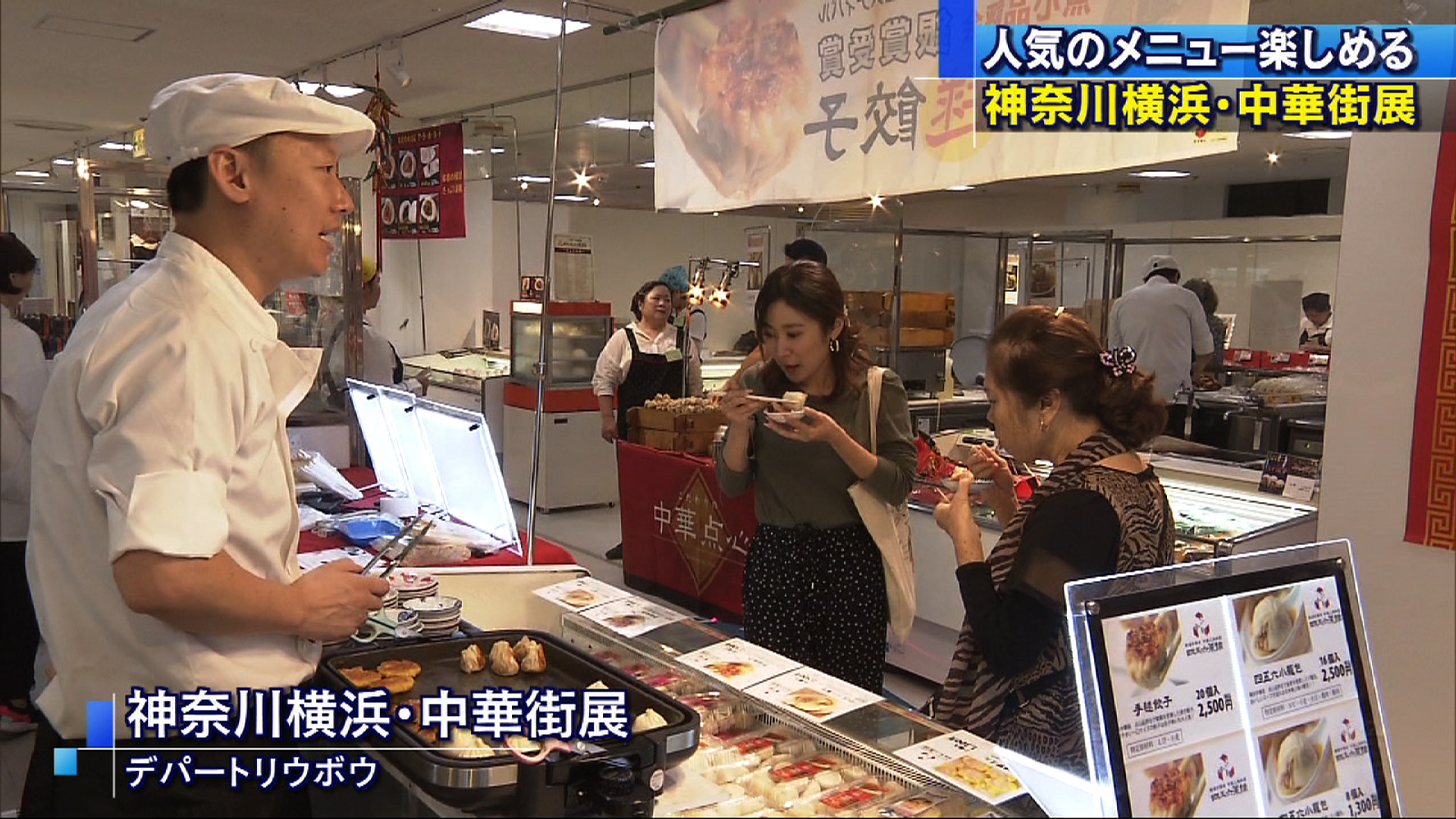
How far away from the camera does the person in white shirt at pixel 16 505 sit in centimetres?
360

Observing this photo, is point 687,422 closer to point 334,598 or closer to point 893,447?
point 893,447

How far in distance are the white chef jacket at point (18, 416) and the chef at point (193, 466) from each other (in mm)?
2257

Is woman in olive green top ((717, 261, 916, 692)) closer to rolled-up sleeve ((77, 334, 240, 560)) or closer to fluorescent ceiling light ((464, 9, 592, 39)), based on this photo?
rolled-up sleeve ((77, 334, 240, 560))

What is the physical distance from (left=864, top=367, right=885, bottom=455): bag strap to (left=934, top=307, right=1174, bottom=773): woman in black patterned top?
0.71 meters

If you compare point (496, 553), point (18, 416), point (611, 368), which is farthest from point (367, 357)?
point (496, 553)

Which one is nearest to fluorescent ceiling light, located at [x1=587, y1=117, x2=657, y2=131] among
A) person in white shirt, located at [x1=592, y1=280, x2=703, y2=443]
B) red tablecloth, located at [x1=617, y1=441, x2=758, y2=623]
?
person in white shirt, located at [x1=592, y1=280, x2=703, y2=443]

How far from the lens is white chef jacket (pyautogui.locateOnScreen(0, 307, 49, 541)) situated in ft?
11.1

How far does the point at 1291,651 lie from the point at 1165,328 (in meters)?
5.47

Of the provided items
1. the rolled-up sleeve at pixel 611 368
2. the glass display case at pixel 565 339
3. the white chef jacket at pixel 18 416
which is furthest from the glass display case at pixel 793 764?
the glass display case at pixel 565 339

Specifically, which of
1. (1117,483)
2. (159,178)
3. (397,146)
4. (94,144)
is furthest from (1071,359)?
(94,144)

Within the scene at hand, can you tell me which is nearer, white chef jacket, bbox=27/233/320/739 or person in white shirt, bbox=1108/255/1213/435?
white chef jacket, bbox=27/233/320/739

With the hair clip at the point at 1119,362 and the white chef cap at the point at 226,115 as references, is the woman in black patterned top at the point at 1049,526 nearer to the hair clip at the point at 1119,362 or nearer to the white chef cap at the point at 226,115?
the hair clip at the point at 1119,362

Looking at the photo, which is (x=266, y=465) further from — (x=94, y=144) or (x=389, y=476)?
(x=94, y=144)

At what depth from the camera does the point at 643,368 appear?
6.57 metres
